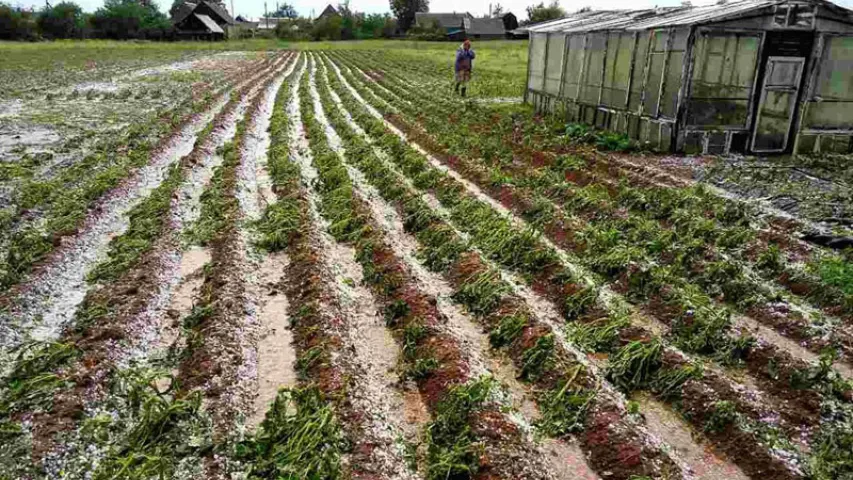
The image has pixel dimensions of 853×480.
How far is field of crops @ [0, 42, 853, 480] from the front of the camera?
180 inches

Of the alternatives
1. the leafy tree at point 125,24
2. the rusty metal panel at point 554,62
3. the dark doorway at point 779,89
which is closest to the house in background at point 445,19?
the leafy tree at point 125,24

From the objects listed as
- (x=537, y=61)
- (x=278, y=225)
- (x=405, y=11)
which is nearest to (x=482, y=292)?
(x=278, y=225)

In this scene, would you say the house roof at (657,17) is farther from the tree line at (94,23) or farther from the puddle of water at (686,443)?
the tree line at (94,23)

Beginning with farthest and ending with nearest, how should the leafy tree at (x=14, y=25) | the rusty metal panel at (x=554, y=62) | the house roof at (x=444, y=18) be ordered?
the house roof at (x=444, y=18) → the leafy tree at (x=14, y=25) → the rusty metal panel at (x=554, y=62)

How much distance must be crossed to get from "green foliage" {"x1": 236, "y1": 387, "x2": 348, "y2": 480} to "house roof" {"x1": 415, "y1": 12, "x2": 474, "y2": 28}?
100m

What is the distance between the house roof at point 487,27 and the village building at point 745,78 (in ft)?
253

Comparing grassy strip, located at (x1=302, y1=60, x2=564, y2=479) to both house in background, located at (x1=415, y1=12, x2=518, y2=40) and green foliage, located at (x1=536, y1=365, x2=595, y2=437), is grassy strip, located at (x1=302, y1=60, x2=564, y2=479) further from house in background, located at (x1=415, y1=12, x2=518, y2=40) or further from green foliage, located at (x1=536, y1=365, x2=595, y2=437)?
house in background, located at (x1=415, y1=12, x2=518, y2=40)

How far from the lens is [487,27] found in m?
89.5

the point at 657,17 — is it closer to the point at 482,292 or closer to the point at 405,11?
the point at 482,292

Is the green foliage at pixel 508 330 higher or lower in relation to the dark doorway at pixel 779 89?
lower

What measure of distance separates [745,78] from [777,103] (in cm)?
106

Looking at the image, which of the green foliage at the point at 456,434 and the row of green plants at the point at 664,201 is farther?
the row of green plants at the point at 664,201

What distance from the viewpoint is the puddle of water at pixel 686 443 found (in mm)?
4484

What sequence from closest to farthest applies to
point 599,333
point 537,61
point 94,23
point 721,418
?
point 721,418 < point 599,333 < point 537,61 < point 94,23
